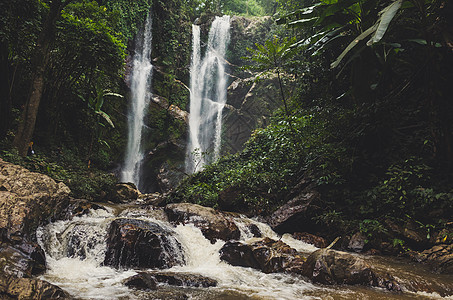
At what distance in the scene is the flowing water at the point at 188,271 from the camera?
3.04 metres

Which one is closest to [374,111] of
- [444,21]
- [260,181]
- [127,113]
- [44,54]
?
[444,21]

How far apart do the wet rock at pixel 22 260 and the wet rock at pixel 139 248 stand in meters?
0.95

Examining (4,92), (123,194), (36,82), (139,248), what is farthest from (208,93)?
(139,248)

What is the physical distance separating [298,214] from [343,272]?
2908 millimetres

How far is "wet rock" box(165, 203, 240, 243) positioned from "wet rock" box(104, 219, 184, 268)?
1.17 m

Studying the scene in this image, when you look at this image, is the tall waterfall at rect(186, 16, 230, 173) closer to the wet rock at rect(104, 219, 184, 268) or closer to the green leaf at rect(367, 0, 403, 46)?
the wet rock at rect(104, 219, 184, 268)

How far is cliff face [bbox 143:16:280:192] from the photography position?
18281 mm

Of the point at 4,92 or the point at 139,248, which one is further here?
the point at 4,92

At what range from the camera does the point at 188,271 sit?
13.5ft

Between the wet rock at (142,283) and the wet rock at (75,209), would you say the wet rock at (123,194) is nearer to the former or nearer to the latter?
the wet rock at (75,209)

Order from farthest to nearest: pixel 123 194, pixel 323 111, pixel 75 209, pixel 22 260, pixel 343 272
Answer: pixel 123 194
pixel 323 111
pixel 75 209
pixel 343 272
pixel 22 260

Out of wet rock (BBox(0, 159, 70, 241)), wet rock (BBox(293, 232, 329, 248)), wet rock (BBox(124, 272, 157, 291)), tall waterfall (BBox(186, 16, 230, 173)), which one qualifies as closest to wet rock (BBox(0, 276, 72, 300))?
wet rock (BBox(124, 272, 157, 291))

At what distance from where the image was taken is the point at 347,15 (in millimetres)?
5137

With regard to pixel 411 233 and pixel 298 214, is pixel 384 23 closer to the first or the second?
pixel 411 233
